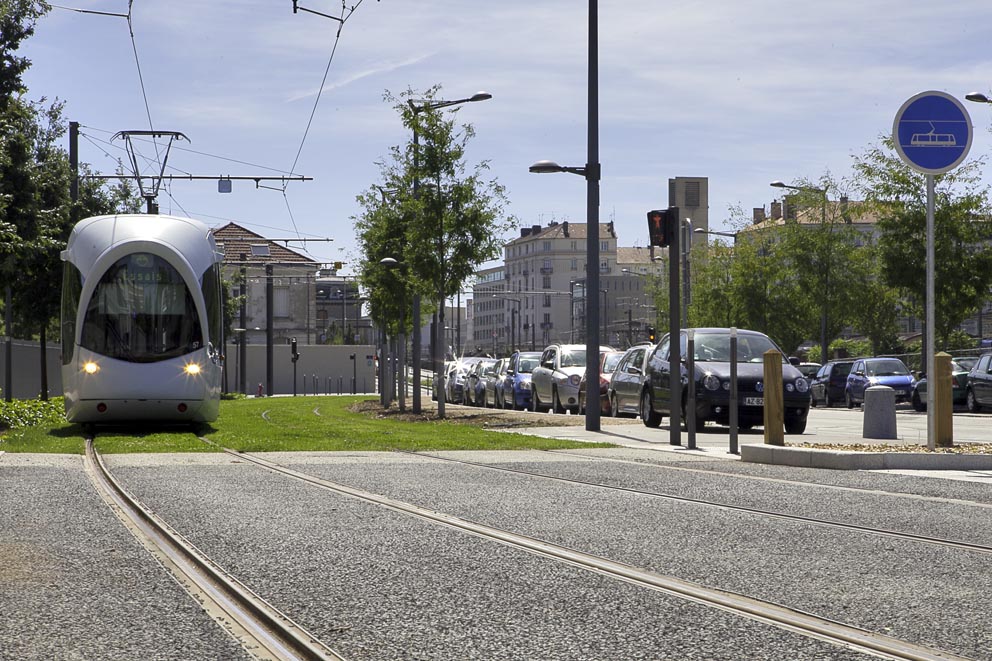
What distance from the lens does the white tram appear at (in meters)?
20.2

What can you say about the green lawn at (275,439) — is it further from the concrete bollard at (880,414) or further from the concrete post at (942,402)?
the concrete post at (942,402)

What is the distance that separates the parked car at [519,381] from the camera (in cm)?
3744

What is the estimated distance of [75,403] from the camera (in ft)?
66.5

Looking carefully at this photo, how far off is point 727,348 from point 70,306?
10768 mm

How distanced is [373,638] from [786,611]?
1829 millimetres

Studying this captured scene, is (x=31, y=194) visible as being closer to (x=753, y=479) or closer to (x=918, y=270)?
(x=753, y=479)

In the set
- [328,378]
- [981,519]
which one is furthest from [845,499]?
[328,378]

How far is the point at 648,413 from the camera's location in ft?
75.8

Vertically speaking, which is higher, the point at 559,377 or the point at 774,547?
the point at 559,377

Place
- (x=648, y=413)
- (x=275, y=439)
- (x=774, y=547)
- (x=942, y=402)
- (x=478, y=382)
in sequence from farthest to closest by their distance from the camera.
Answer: (x=478, y=382)
(x=648, y=413)
(x=275, y=439)
(x=942, y=402)
(x=774, y=547)

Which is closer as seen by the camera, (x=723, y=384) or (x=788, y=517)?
(x=788, y=517)

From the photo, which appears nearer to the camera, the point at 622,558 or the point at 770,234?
the point at 622,558

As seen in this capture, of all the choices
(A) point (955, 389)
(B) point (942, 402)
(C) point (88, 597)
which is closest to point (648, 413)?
(B) point (942, 402)

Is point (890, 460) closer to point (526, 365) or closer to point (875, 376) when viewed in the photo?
point (526, 365)
